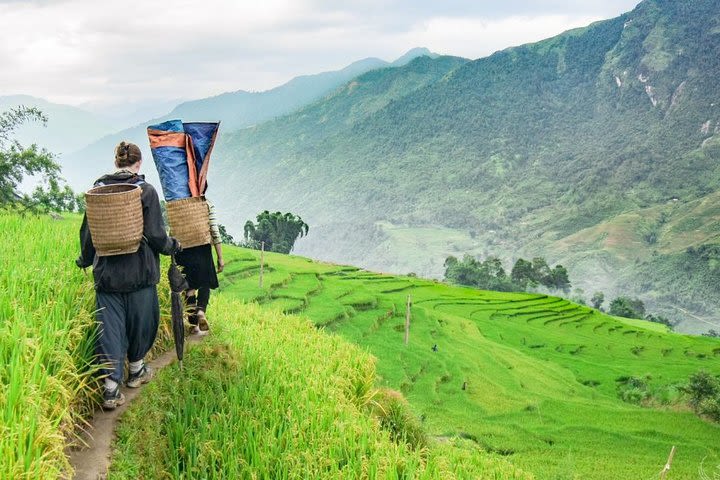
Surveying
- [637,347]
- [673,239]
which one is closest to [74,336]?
[637,347]

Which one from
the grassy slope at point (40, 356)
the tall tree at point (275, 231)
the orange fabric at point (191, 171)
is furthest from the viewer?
the tall tree at point (275, 231)

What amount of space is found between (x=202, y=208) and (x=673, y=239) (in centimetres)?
16656

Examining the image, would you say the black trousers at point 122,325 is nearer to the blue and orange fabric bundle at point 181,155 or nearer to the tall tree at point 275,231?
the blue and orange fabric bundle at point 181,155

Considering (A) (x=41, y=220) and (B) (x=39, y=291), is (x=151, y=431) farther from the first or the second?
(A) (x=41, y=220)

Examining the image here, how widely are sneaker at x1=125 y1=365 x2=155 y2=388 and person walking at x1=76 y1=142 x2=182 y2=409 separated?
0.99 ft

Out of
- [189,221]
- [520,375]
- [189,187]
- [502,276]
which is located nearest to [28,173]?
[520,375]

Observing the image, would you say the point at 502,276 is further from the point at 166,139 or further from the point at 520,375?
the point at 166,139

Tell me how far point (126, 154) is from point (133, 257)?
2.86ft

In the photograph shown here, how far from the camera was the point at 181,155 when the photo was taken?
6.09m

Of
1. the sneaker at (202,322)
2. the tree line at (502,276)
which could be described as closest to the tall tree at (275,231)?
the tree line at (502,276)

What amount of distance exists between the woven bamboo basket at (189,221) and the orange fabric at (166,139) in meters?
0.60

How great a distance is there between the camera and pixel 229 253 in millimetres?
35250

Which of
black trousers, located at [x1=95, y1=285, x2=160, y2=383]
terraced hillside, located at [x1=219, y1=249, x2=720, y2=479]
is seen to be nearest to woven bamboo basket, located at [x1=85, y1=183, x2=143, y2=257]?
black trousers, located at [x1=95, y1=285, x2=160, y2=383]

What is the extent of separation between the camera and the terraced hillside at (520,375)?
55.6 ft
